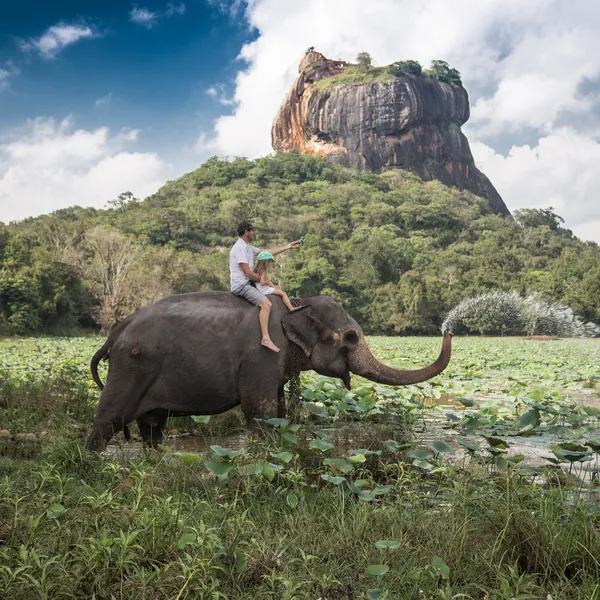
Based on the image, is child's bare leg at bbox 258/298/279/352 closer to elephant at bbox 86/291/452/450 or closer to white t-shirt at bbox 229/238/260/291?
elephant at bbox 86/291/452/450

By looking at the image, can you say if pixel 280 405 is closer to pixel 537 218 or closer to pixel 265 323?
→ pixel 265 323

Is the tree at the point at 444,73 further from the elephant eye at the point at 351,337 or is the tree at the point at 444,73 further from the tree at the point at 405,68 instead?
the elephant eye at the point at 351,337

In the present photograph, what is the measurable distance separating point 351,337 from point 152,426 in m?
2.03

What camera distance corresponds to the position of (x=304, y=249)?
66.8m

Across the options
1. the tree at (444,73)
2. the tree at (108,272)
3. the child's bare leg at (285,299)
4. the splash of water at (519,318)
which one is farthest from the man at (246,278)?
the tree at (444,73)

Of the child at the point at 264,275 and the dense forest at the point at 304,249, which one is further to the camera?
the dense forest at the point at 304,249

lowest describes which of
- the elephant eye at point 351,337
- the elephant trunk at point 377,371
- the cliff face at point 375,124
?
the elephant trunk at point 377,371

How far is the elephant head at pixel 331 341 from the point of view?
563 centimetres

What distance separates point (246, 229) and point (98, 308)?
33852 mm

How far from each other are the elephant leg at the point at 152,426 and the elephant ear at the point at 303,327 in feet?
4.45

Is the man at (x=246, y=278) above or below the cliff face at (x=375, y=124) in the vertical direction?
below

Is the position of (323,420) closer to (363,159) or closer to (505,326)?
(505,326)

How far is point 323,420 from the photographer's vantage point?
289 inches

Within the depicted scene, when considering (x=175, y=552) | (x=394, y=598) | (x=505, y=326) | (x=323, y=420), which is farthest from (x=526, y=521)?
(x=505, y=326)
